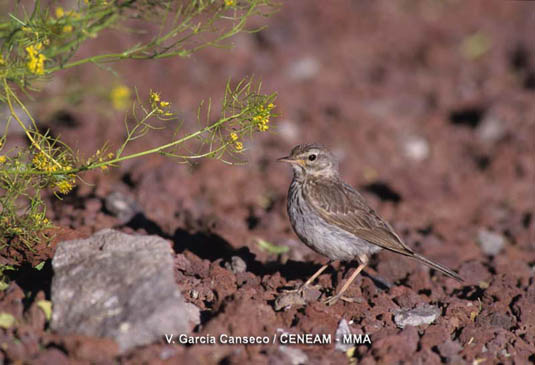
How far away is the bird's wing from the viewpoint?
670 cm

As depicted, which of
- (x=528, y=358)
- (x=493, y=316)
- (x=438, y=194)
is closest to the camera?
(x=528, y=358)

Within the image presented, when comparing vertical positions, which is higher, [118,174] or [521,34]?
[521,34]

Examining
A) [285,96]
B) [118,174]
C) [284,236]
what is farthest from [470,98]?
[118,174]

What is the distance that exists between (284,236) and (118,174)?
2.59 metres

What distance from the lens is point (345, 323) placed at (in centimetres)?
552

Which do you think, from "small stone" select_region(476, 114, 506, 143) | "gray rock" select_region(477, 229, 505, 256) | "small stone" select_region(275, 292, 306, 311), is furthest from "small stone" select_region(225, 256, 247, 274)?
"small stone" select_region(476, 114, 506, 143)

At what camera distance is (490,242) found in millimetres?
8953

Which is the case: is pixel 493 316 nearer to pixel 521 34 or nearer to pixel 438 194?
pixel 438 194

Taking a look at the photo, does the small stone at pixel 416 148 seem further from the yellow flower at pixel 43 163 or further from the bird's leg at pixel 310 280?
the yellow flower at pixel 43 163

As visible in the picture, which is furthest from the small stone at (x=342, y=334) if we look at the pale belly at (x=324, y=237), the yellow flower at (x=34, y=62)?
the yellow flower at (x=34, y=62)

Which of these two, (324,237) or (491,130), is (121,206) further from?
(491,130)

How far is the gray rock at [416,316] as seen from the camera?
580cm

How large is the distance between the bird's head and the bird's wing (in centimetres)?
13

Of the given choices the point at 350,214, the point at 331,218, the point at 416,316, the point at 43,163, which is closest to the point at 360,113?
the point at 350,214
